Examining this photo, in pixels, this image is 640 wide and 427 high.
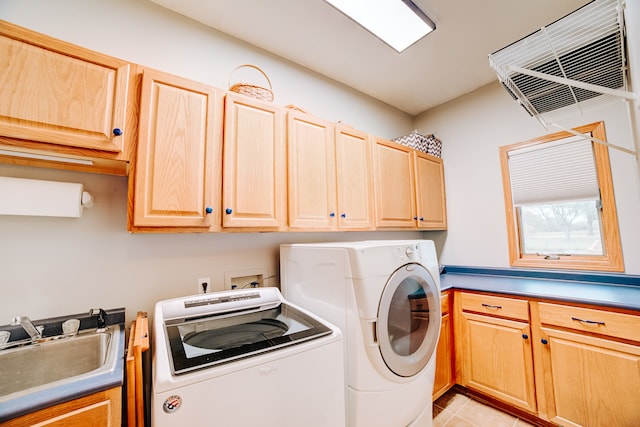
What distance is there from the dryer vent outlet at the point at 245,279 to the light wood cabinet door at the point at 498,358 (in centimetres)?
163

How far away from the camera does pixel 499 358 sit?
1.92m

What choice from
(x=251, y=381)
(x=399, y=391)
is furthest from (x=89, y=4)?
(x=399, y=391)

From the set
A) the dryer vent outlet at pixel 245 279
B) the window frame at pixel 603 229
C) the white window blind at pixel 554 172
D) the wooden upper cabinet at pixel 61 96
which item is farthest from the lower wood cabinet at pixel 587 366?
the wooden upper cabinet at pixel 61 96

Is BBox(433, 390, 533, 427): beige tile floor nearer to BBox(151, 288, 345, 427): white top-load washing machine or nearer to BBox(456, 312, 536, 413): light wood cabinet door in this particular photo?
BBox(456, 312, 536, 413): light wood cabinet door

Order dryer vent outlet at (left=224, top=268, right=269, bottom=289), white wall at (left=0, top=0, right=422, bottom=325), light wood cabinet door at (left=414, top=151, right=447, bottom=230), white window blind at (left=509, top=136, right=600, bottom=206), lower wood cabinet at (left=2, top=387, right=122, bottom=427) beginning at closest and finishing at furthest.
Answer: lower wood cabinet at (left=2, top=387, right=122, bottom=427), white wall at (left=0, top=0, right=422, bottom=325), dryer vent outlet at (left=224, top=268, right=269, bottom=289), white window blind at (left=509, top=136, right=600, bottom=206), light wood cabinet door at (left=414, top=151, right=447, bottom=230)

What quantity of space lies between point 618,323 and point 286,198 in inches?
80.7

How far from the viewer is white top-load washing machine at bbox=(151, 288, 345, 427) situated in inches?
31.7

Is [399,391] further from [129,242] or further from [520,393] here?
[129,242]

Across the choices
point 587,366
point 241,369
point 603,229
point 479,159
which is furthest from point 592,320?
point 241,369

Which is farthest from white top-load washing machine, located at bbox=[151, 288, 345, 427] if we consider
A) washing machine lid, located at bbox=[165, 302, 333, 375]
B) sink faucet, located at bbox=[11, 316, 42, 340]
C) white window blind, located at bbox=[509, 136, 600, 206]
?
white window blind, located at bbox=[509, 136, 600, 206]

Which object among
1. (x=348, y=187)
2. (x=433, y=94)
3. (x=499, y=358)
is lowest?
(x=499, y=358)

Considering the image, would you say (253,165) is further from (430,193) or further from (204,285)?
(430,193)

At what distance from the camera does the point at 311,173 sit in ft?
5.74

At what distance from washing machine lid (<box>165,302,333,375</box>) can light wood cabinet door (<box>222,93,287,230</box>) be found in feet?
1.60
